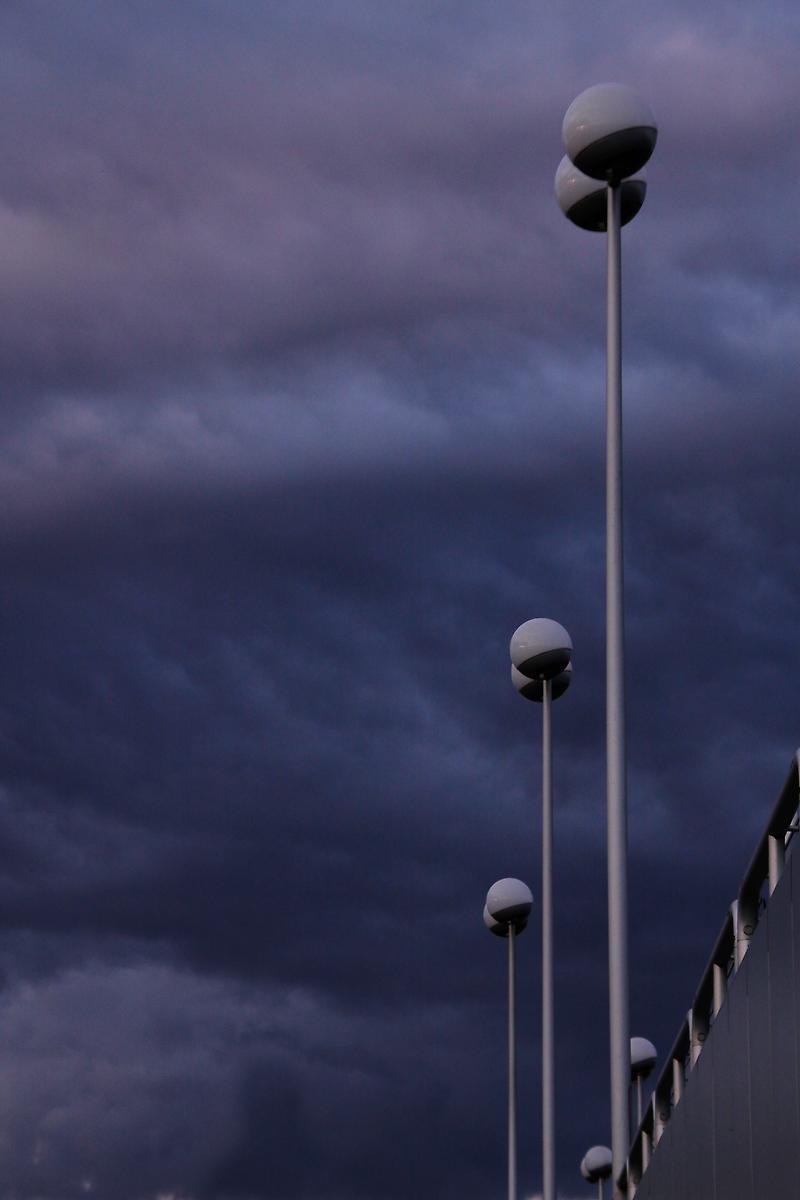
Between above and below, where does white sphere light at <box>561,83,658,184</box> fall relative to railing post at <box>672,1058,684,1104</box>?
above

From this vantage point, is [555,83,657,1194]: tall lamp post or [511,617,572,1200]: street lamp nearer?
[555,83,657,1194]: tall lamp post

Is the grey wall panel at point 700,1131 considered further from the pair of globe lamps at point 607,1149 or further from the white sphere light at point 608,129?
the pair of globe lamps at point 607,1149

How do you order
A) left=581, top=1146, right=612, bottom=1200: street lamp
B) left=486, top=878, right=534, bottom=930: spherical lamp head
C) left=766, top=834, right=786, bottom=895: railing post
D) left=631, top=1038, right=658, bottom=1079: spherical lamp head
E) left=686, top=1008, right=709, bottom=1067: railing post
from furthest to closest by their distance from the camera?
left=581, top=1146, right=612, bottom=1200: street lamp, left=631, top=1038, right=658, bottom=1079: spherical lamp head, left=486, top=878, right=534, bottom=930: spherical lamp head, left=686, top=1008, right=709, bottom=1067: railing post, left=766, top=834, right=786, bottom=895: railing post

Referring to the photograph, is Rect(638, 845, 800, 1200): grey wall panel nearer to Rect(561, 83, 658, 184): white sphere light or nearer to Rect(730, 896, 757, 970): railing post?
Rect(730, 896, 757, 970): railing post

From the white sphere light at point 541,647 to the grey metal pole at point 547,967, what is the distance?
0.41 meters

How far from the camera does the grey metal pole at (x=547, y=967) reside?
27.5 meters

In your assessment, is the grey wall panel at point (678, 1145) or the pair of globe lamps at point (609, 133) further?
the pair of globe lamps at point (609, 133)

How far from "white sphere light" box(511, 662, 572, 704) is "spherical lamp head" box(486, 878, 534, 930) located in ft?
18.2

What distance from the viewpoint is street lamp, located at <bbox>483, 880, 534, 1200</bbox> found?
3322 centimetres

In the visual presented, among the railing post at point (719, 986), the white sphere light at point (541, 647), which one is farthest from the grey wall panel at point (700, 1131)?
the white sphere light at point (541, 647)

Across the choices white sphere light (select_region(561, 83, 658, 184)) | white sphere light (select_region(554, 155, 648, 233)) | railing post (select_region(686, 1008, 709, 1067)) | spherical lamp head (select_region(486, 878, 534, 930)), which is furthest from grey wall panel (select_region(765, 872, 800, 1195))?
spherical lamp head (select_region(486, 878, 534, 930))

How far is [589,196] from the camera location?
22.0 meters

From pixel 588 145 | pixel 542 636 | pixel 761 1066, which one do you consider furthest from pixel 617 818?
pixel 542 636

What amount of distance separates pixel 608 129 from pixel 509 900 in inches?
612
